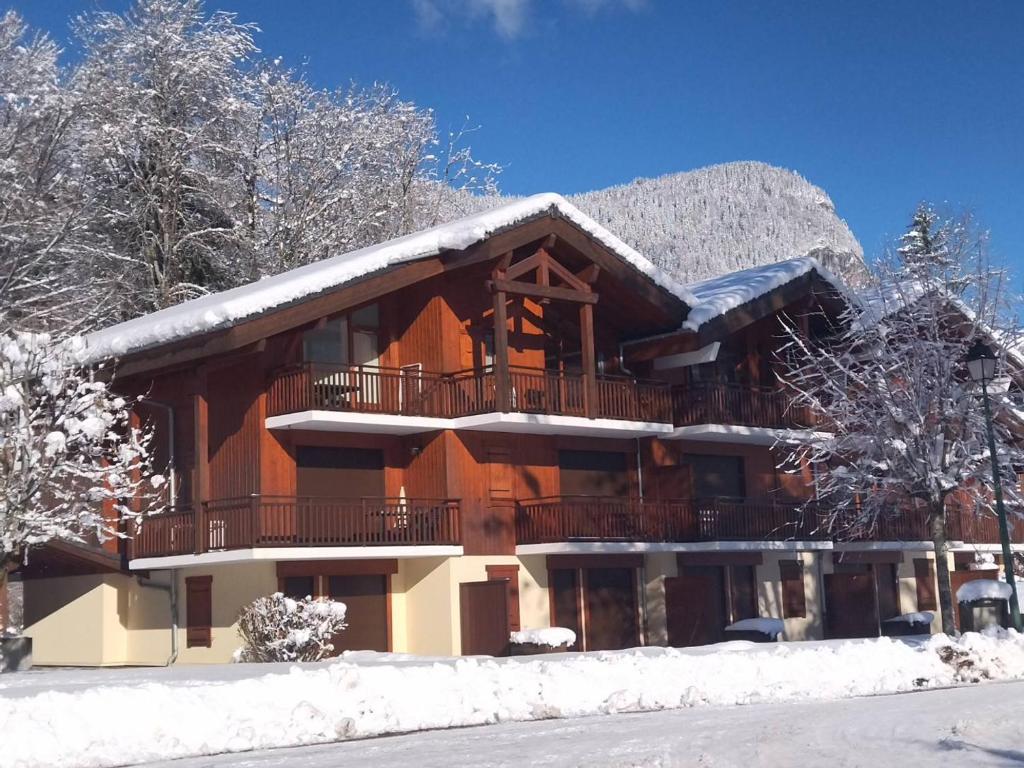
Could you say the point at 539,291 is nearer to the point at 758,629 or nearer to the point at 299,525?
the point at 299,525

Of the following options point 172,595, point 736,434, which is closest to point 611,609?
point 736,434

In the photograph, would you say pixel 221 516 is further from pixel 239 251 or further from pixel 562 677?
pixel 239 251

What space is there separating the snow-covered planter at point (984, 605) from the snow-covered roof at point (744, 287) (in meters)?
8.29

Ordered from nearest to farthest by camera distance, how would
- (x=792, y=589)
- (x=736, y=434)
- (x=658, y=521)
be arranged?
(x=658, y=521), (x=736, y=434), (x=792, y=589)

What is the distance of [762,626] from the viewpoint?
101 feet

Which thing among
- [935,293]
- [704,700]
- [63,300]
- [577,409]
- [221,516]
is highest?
[63,300]

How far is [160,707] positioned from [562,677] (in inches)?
220

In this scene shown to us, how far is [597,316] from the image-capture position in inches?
1278

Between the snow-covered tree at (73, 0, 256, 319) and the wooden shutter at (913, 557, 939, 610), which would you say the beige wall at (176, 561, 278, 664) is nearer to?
the snow-covered tree at (73, 0, 256, 319)

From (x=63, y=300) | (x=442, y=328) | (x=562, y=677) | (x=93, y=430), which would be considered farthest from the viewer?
(x=63, y=300)

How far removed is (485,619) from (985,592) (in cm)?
987

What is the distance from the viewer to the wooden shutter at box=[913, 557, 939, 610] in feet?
127

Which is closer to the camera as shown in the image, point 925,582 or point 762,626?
point 762,626

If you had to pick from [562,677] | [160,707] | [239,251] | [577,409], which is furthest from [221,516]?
[239,251]
